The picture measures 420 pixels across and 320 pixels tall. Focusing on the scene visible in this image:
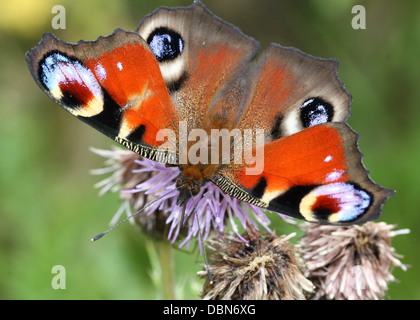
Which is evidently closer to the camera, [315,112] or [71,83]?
[71,83]

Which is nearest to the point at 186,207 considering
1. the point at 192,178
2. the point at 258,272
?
the point at 192,178

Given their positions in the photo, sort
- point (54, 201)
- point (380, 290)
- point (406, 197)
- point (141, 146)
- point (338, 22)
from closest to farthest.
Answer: point (141, 146) → point (380, 290) → point (406, 197) → point (54, 201) → point (338, 22)

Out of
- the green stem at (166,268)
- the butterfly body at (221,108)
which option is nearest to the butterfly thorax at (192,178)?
the butterfly body at (221,108)

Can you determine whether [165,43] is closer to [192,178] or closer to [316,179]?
[192,178]

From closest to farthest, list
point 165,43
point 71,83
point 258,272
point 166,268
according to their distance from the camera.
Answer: point 71,83, point 258,272, point 165,43, point 166,268

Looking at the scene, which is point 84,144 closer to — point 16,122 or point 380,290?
point 16,122
